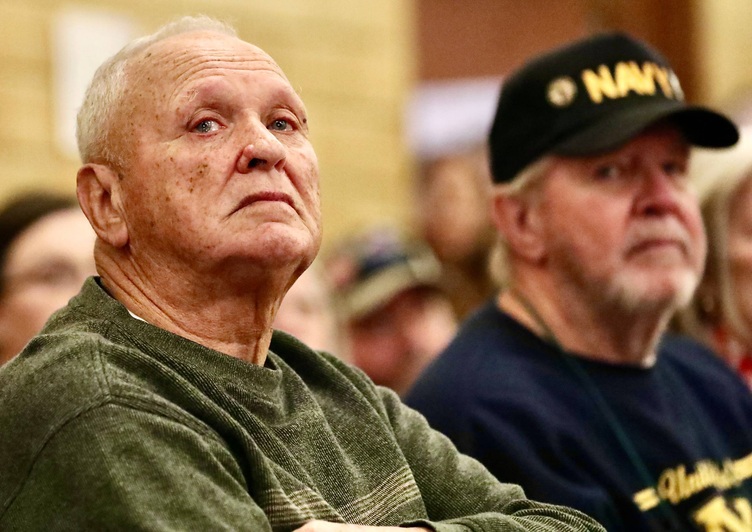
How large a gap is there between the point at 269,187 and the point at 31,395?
33 centimetres

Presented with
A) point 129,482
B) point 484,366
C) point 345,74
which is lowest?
point 484,366

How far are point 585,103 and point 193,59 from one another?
110 centimetres

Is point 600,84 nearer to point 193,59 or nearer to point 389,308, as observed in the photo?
point 193,59

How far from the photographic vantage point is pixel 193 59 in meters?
1.36

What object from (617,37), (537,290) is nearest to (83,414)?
(537,290)

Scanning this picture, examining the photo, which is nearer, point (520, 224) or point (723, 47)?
point (520, 224)

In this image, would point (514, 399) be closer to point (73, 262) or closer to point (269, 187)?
point (269, 187)

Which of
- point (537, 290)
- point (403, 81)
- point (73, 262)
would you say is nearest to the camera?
point (537, 290)

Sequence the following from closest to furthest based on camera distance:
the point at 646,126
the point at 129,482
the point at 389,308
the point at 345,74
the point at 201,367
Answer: the point at 129,482 < the point at 201,367 < the point at 646,126 < the point at 389,308 < the point at 345,74

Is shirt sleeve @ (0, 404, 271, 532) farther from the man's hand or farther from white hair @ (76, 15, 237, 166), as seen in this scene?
white hair @ (76, 15, 237, 166)

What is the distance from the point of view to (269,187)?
4.32ft

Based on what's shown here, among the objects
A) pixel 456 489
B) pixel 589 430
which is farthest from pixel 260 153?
pixel 589 430

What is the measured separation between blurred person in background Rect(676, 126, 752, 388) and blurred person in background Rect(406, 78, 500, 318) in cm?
73

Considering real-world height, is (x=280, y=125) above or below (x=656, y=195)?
above
